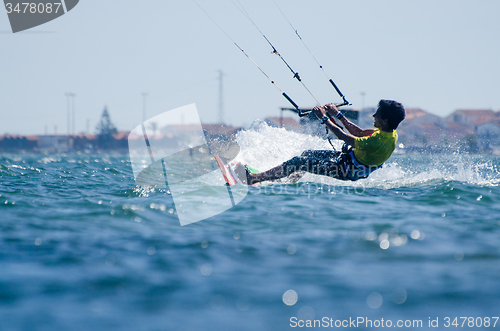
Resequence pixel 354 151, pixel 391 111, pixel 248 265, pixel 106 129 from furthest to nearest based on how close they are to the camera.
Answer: pixel 106 129, pixel 354 151, pixel 391 111, pixel 248 265

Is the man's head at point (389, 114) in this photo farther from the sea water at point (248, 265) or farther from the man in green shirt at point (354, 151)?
the sea water at point (248, 265)

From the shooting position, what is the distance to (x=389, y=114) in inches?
239

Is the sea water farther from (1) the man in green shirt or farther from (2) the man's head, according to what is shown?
(2) the man's head

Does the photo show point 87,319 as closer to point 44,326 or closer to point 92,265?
point 44,326

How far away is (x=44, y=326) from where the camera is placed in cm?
227

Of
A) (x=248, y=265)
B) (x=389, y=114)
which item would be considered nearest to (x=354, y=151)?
(x=389, y=114)

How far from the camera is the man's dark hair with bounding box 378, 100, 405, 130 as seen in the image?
6062 mm

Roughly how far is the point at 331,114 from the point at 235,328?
466 cm

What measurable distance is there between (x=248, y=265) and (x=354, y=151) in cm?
370

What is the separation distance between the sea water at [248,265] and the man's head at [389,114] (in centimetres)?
120

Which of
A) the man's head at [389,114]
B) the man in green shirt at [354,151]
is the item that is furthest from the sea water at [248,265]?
the man's head at [389,114]

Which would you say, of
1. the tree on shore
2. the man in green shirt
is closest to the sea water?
the man in green shirt

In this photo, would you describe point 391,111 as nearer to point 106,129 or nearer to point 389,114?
point 389,114

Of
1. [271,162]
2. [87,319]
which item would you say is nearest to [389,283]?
[87,319]
